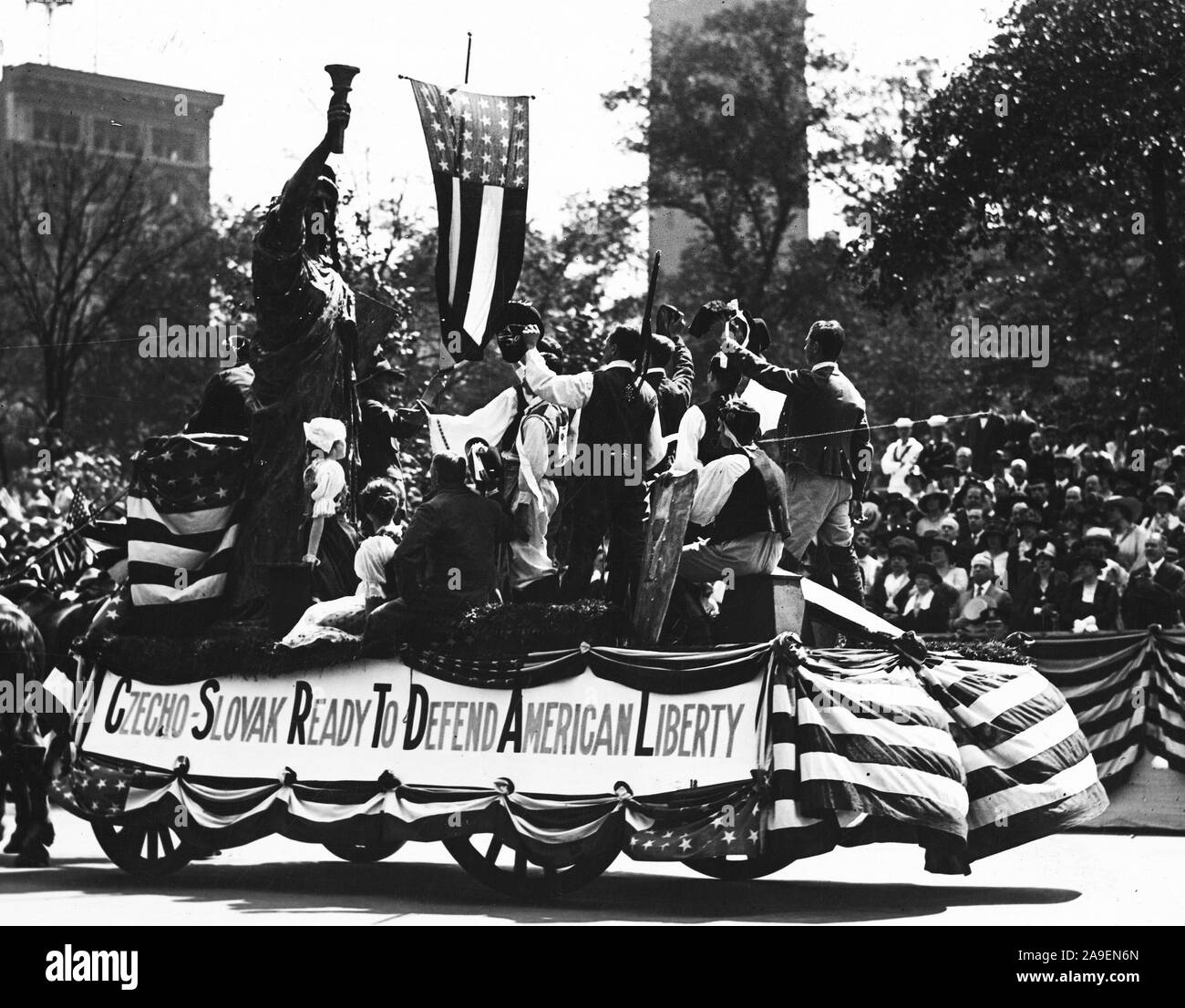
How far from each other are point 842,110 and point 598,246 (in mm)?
6867

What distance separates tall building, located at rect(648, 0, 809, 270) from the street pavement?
29.9 m

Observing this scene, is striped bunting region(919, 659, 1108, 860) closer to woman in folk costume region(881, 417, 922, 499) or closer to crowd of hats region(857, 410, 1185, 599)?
crowd of hats region(857, 410, 1185, 599)

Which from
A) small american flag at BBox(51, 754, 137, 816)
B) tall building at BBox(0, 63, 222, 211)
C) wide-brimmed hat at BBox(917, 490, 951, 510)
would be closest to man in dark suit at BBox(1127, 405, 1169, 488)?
wide-brimmed hat at BBox(917, 490, 951, 510)

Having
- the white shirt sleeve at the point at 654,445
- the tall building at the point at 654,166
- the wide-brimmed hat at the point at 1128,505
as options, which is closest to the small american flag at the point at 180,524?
the white shirt sleeve at the point at 654,445

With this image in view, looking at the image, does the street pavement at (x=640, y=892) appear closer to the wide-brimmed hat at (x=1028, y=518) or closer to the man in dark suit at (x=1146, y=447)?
the wide-brimmed hat at (x=1028, y=518)

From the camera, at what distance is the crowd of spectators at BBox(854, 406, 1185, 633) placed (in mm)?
17328

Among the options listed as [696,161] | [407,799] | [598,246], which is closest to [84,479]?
[598,246]

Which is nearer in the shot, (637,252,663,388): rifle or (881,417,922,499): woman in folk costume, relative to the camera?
(637,252,663,388): rifle

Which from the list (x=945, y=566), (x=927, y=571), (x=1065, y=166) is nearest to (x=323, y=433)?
(x=927, y=571)

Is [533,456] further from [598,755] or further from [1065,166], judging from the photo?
[1065,166]

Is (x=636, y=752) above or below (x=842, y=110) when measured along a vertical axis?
below

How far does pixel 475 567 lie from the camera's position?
12.8 m

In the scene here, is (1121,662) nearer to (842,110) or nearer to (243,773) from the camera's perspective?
(243,773)
